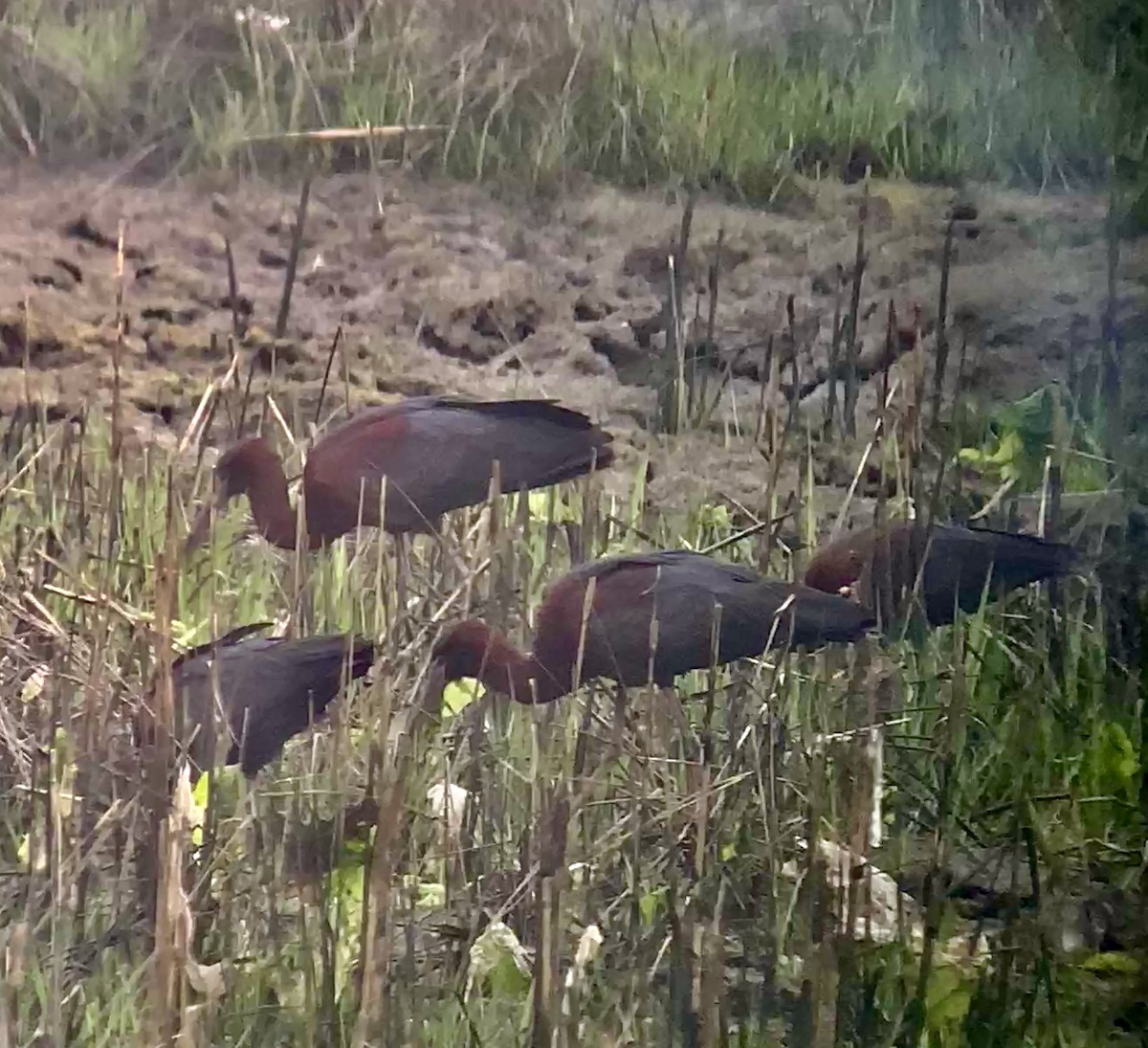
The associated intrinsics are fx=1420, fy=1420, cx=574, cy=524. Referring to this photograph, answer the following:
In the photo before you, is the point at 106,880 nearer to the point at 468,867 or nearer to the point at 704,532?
the point at 468,867

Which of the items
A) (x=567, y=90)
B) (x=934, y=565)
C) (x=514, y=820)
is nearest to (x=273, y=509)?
(x=514, y=820)

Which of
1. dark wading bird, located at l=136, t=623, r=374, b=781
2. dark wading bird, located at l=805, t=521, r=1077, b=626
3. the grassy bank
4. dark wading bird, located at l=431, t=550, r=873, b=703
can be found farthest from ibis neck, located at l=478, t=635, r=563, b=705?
the grassy bank

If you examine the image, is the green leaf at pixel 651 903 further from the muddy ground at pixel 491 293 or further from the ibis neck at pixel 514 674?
the muddy ground at pixel 491 293

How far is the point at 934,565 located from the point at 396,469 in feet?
1.44

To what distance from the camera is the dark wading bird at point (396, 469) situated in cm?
109

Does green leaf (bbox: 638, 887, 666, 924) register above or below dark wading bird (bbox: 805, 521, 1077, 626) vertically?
below

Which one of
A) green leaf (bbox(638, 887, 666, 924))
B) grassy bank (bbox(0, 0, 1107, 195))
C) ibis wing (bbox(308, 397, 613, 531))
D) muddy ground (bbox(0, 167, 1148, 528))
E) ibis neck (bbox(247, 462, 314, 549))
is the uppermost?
grassy bank (bbox(0, 0, 1107, 195))

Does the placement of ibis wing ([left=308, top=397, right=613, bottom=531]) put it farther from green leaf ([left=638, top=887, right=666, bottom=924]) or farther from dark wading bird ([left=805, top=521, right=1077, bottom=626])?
green leaf ([left=638, top=887, right=666, bottom=924])

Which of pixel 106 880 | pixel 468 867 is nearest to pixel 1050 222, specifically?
pixel 468 867

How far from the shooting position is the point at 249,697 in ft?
3.54

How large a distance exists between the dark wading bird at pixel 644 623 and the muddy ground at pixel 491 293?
6cm

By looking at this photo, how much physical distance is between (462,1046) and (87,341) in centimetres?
61

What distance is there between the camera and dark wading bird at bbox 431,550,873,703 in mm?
1102

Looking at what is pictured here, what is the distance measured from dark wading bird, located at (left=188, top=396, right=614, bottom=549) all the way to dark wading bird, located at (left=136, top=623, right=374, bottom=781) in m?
0.09
